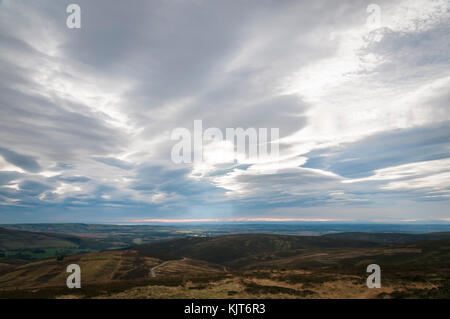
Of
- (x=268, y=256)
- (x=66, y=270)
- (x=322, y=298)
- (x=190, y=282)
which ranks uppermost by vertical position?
(x=322, y=298)

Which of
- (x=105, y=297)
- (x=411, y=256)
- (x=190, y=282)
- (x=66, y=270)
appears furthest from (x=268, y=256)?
(x=105, y=297)

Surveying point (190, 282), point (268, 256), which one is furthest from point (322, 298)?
point (268, 256)

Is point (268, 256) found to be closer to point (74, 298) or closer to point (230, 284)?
point (230, 284)

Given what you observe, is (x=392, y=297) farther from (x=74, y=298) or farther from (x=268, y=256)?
(x=268, y=256)
